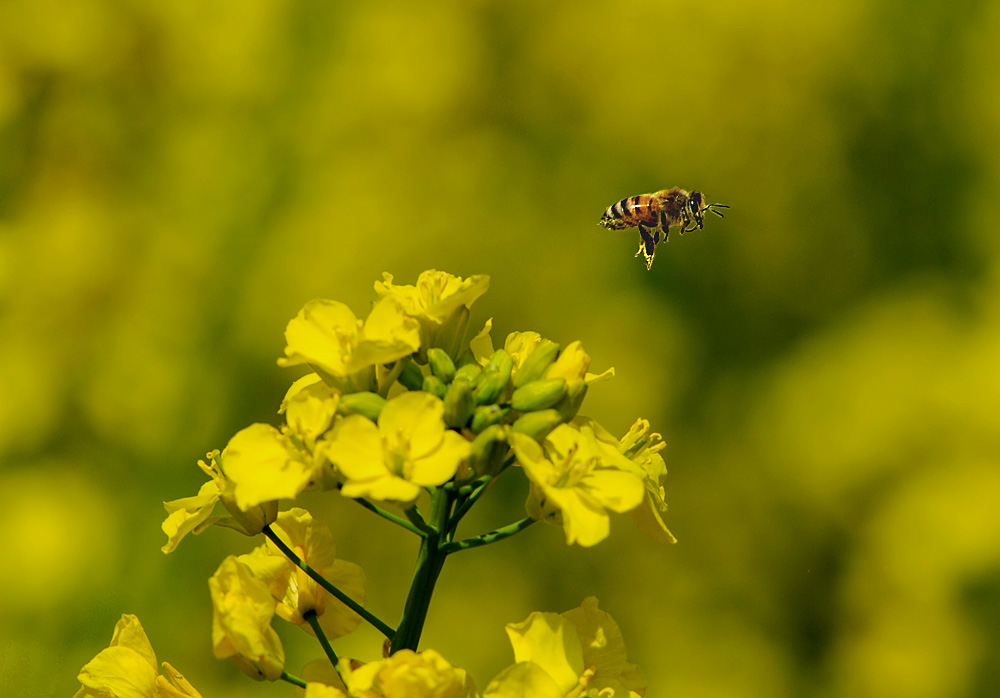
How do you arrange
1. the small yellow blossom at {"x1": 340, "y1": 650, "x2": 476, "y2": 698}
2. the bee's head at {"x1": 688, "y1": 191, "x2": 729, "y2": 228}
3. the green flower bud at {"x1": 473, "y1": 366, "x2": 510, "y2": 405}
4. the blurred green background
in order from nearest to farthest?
the small yellow blossom at {"x1": 340, "y1": 650, "x2": 476, "y2": 698}, the green flower bud at {"x1": 473, "y1": 366, "x2": 510, "y2": 405}, the bee's head at {"x1": 688, "y1": 191, "x2": 729, "y2": 228}, the blurred green background

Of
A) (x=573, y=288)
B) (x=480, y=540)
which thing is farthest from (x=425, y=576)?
(x=573, y=288)

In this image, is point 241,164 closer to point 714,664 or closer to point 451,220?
point 451,220

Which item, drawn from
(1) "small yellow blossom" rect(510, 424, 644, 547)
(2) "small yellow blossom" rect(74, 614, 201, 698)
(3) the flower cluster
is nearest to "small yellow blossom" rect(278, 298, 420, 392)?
(3) the flower cluster

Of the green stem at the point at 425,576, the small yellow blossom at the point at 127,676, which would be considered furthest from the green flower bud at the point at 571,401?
the small yellow blossom at the point at 127,676

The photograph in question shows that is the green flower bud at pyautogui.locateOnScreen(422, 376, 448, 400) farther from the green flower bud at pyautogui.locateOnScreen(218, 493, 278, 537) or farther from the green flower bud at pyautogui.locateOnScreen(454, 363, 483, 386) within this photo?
the green flower bud at pyautogui.locateOnScreen(218, 493, 278, 537)

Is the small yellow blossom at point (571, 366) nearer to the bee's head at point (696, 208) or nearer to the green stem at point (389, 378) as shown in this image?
the green stem at point (389, 378)

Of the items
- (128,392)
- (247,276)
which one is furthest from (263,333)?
(128,392)

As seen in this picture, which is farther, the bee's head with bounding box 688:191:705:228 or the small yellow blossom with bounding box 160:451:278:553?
the bee's head with bounding box 688:191:705:228

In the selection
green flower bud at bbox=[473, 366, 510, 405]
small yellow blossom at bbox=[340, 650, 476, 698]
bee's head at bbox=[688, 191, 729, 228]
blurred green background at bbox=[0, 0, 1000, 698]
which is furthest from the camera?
blurred green background at bbox=[0, 0, 1000, 698]
